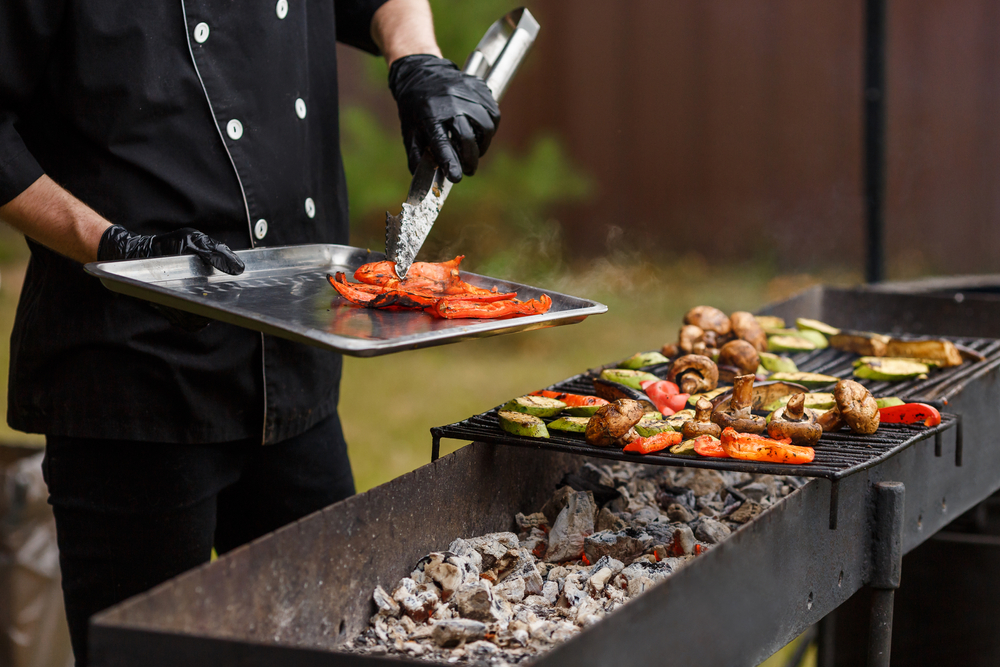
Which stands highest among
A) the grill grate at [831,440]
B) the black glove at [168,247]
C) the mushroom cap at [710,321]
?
the black glove at [168,247]

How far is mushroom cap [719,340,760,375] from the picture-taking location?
7.27ft

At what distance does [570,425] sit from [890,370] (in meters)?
0.91

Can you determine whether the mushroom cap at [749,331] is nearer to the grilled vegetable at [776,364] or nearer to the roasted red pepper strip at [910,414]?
the grilled vegetable at [776,364]

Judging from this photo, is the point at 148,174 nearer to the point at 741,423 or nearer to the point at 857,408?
the point at 741,423

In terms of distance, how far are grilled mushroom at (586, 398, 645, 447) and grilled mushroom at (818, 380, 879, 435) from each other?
0.39 meters

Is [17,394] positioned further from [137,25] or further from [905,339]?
[905,339]

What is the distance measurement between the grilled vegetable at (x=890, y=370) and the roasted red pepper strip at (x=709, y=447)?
734 mm

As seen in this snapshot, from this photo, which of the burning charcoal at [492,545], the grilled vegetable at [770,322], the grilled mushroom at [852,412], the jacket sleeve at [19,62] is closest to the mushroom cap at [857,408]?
the grilled mushroom at [852,412]

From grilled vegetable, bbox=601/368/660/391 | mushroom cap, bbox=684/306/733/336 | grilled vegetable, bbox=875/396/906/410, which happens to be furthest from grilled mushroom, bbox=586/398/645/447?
mushroom cap, bbox=684/306/733/336

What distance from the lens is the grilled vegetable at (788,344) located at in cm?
250

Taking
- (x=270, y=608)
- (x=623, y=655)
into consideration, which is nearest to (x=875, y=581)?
(x=623, y=655)

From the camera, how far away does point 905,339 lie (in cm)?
246

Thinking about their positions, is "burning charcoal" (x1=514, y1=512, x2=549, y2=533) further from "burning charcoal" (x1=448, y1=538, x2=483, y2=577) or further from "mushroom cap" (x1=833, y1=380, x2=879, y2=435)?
"mushroom cap" (x1=833, y1=380, x2=879, y2=435)

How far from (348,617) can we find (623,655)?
0.49 m
